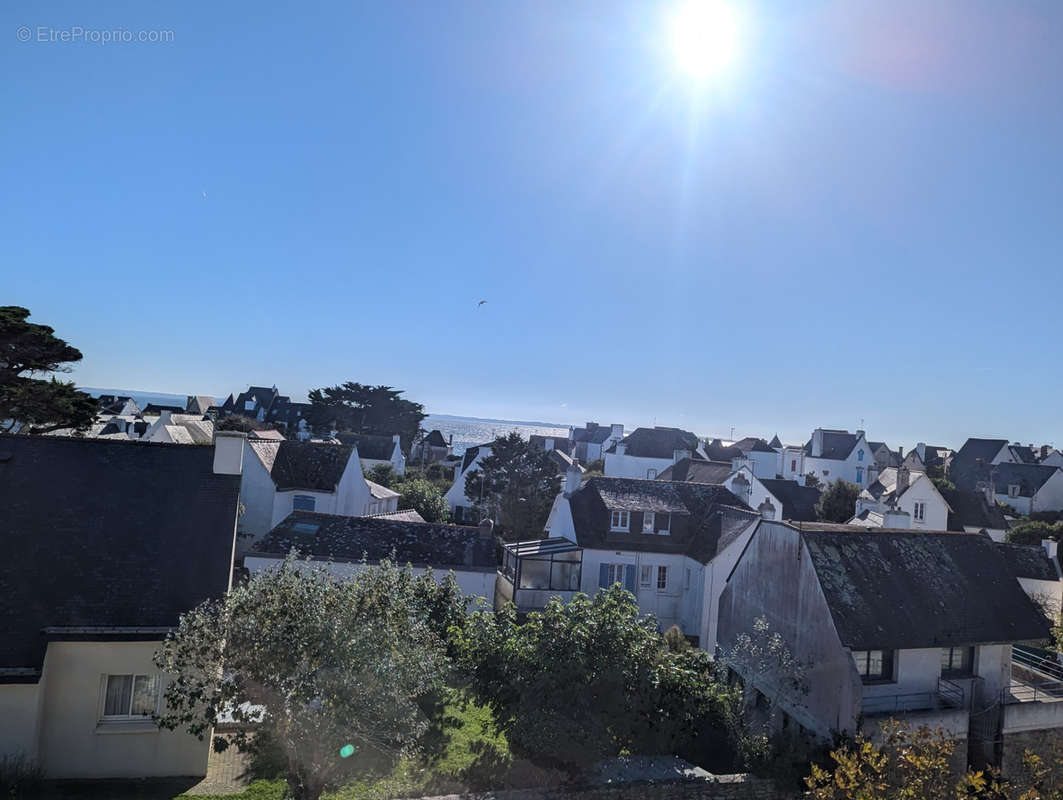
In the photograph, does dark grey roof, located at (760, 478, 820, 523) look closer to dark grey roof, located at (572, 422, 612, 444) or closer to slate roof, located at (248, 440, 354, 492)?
slate roof, located at (248, 440, 354, 492)

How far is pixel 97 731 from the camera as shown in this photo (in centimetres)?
1384

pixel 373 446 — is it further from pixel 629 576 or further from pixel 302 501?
pixel 629 576

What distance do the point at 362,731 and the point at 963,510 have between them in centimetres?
5615

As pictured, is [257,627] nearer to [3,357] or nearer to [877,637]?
[877,637]

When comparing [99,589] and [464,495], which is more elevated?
[99,589]

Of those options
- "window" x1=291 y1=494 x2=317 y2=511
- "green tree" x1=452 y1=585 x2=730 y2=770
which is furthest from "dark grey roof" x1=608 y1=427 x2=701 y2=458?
"green tree" x1=452 y1=585 x2=730 y2=770

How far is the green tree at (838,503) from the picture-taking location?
174 feet

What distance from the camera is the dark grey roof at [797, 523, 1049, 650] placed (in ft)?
62.0

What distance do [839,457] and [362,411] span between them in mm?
63906

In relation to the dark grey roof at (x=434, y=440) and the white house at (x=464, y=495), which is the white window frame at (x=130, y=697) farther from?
the dark grey roof at (x=434, y=440)

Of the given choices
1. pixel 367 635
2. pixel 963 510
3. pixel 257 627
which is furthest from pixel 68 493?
pixel 963 510

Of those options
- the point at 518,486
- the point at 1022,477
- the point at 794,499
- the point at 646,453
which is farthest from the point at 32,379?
the point at 1022,477

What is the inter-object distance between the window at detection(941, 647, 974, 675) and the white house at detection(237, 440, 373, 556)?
31.4m

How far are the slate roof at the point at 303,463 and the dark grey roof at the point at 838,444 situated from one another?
6292cm
